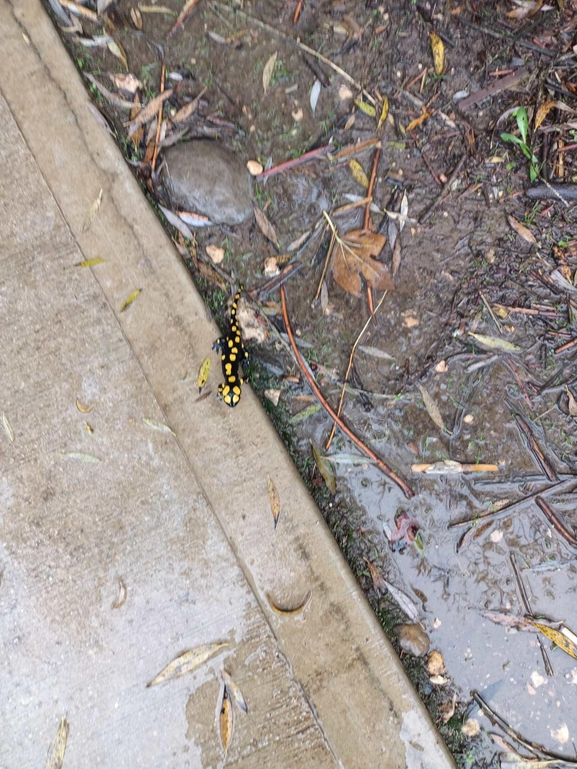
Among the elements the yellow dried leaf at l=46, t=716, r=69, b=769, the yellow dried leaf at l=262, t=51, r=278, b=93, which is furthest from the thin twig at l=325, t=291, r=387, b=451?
the yellow dried leaf at l=46, t=716, r=69, b=769

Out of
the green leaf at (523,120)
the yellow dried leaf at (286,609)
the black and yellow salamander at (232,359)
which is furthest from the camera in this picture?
the green leaf at (523,120)

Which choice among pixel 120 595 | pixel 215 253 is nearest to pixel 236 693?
pixel 120 595

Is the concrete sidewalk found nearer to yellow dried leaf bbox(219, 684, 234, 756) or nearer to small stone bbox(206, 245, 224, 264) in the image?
yellow dried leaf bbox(219, 684, 234, 756)

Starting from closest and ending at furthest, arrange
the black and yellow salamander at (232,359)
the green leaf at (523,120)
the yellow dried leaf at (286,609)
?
the black and yellow salamander at (232,359) < the yellow dried leaf at (286,609) < the green leaf at (523,120)

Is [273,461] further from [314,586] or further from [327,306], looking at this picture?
[327,306]

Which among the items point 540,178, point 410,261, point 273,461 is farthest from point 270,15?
point 273,461

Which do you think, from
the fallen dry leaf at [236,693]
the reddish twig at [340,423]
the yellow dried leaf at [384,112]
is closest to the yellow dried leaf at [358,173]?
the yellow dried leaf at [384,112]

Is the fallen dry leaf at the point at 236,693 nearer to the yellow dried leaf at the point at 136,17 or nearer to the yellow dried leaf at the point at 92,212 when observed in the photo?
the yellow dried leaf at the point at 92,212
